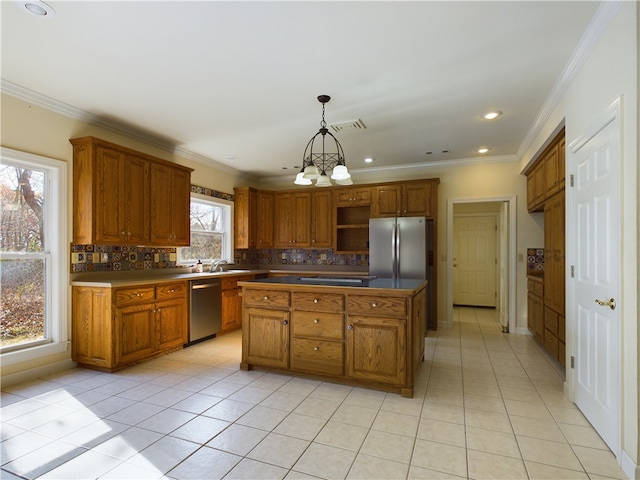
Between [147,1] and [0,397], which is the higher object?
[147,1]

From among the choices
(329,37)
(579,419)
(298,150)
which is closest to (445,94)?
(329,37)

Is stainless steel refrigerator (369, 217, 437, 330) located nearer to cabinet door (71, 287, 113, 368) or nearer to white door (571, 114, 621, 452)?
white door (571, 114, 621, 452)

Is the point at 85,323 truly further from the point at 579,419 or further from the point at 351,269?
the point at 579,419

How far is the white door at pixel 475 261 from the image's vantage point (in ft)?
23.7

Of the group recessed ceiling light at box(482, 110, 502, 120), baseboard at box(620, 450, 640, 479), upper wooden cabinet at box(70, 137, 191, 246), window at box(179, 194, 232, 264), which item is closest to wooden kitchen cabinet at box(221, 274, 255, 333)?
window at box(179, 194, 232, 264)

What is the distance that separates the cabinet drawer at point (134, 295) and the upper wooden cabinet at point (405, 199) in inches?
136

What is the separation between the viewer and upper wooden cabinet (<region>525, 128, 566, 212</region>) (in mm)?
3260

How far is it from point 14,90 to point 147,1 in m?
1.99

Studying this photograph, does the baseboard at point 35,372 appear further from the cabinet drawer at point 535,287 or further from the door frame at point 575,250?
the cabinet drawer at point 535,287

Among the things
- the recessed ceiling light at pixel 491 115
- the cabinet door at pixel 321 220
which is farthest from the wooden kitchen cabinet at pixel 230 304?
the recessed ceiling light at pixel 491 115

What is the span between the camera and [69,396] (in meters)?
2.78

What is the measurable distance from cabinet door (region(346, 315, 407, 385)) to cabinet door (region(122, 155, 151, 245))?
265cm

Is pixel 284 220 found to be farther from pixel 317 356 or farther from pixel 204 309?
pixel 317 356

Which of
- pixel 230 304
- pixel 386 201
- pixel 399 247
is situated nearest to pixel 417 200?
pixel 386 201
